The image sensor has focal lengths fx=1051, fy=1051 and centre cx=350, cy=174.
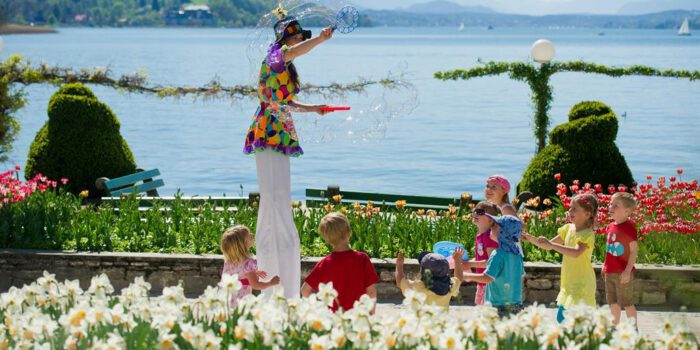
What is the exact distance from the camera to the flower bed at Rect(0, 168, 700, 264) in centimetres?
908

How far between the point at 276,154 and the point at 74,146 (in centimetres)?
657

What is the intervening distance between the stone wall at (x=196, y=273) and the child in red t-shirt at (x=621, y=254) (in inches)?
50.2

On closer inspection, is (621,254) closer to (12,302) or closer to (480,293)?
(480,293)

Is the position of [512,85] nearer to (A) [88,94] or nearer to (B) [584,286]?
A: (A) [88,94]

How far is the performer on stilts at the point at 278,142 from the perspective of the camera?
7.11 m

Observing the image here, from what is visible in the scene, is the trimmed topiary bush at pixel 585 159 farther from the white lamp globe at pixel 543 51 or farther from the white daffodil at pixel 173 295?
the white daffodil at pixel 173 295

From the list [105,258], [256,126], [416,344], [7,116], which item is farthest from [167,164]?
[416,344]

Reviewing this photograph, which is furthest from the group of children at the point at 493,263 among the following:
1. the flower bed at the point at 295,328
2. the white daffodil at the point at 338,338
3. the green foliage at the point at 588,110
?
the green foliage at the point at 588,110

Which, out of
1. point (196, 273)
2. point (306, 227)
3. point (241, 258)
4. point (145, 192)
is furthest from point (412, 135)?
point (241, 258)

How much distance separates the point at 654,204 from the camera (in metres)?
10.1

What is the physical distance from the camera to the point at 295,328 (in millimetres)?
5027

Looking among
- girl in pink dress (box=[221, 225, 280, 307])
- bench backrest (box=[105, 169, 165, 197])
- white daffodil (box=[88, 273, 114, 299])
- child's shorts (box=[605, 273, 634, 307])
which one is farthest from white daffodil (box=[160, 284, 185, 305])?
bench backrest (box=[105, 169, 165, 197])

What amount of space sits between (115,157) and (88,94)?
0.88 m

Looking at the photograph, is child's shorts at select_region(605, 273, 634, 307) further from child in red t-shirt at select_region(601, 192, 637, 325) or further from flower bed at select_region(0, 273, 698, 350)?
flower bed at select_region(0, 273, 698, 350)
